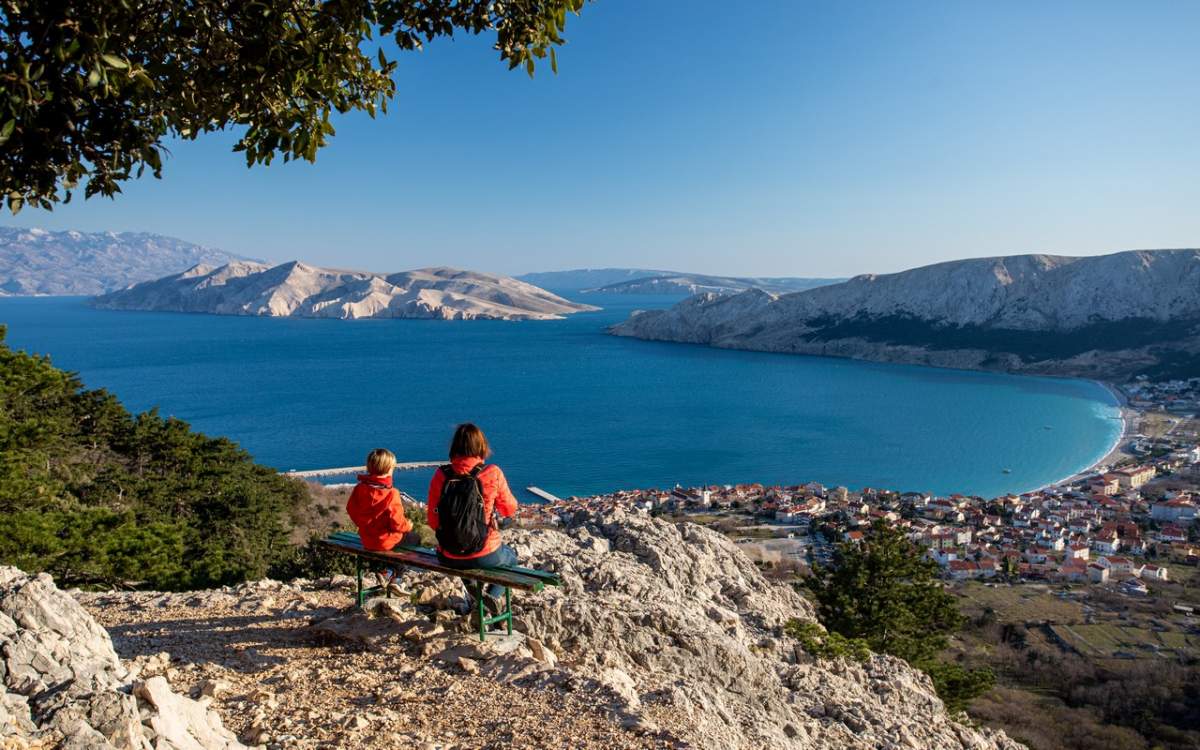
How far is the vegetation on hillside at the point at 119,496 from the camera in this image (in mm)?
8789

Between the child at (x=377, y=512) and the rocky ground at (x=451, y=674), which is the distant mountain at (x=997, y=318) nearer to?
the rocky ground at (x=451, y=674)

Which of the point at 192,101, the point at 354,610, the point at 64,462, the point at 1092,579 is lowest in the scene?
the point at 1092,579

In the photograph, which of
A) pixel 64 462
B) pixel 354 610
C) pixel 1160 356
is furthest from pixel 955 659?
pixel 1160 356

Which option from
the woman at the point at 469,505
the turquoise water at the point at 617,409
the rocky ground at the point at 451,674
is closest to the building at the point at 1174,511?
the turquoise water at the point at 617,409

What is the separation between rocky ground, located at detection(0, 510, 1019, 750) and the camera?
3.25 m

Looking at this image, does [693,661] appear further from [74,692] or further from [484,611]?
[74,692]

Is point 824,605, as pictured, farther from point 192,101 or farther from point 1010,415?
point 1010,415

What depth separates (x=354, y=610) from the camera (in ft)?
16.4

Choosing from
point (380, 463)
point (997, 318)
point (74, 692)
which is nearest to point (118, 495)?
point (380, 463)

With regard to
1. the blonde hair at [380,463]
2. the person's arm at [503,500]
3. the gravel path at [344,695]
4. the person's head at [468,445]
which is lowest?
the gravel path at [344,695]

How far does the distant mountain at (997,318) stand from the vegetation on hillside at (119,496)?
9471cm

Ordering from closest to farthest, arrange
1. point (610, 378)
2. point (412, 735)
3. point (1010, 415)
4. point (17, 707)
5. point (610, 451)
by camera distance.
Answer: point (17, 707)
point (412, 735)
point (610, 451)
point (1010, 415)
point (610, 378)

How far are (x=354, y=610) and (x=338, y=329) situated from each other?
140 meters

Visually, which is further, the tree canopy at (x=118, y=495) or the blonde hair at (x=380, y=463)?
the tree canopy at (x=118, y=495)
